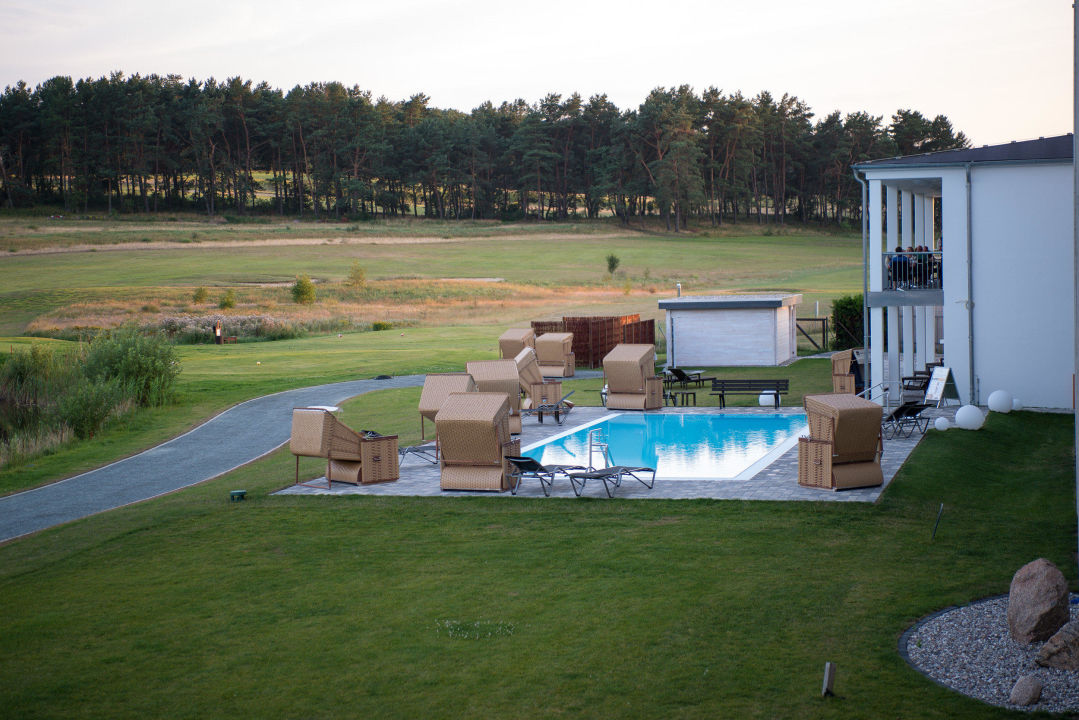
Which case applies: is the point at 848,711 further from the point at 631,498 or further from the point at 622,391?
the point at 622,391

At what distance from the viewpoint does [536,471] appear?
41.2 feet

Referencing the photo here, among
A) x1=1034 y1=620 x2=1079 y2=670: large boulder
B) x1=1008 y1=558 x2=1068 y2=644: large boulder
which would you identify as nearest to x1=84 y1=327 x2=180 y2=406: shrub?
x1=1008 y1=558 x2=1068 y2=644: large boulder

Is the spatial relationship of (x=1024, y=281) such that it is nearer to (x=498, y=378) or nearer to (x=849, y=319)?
(x=498, y=378)

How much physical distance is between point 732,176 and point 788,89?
39.2ft

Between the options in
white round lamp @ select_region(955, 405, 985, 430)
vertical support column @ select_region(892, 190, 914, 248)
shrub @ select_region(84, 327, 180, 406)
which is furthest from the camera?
shrub @ select_region(84, 327, 180, 406)

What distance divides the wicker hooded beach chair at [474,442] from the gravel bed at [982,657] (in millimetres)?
6613

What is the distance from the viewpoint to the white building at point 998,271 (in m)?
17.8

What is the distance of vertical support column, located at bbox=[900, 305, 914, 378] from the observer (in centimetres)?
2192

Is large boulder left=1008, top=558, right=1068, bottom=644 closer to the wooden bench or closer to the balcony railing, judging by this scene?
the wooden bench

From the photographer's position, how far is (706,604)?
7816 millimetres

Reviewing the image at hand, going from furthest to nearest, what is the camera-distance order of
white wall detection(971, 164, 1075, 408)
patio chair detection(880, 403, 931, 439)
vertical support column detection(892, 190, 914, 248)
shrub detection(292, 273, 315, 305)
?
shrub detection(292, 273, 315, 305), vertical support column detection(892, 190, 914, 248), white wall detection(971, 164, 1075, 408), patio chair detection(880, 403, 931, 439)

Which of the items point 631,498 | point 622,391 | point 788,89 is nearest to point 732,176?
point 788,89

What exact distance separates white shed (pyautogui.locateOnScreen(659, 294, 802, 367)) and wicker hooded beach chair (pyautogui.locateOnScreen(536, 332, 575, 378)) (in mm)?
3484

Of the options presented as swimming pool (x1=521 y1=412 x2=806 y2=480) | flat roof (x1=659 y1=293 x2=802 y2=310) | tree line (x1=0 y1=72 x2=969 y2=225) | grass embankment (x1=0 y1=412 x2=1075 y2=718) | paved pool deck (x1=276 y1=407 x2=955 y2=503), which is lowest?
swimming pool (x1=521 y1=412 x2=806 y2=480)
